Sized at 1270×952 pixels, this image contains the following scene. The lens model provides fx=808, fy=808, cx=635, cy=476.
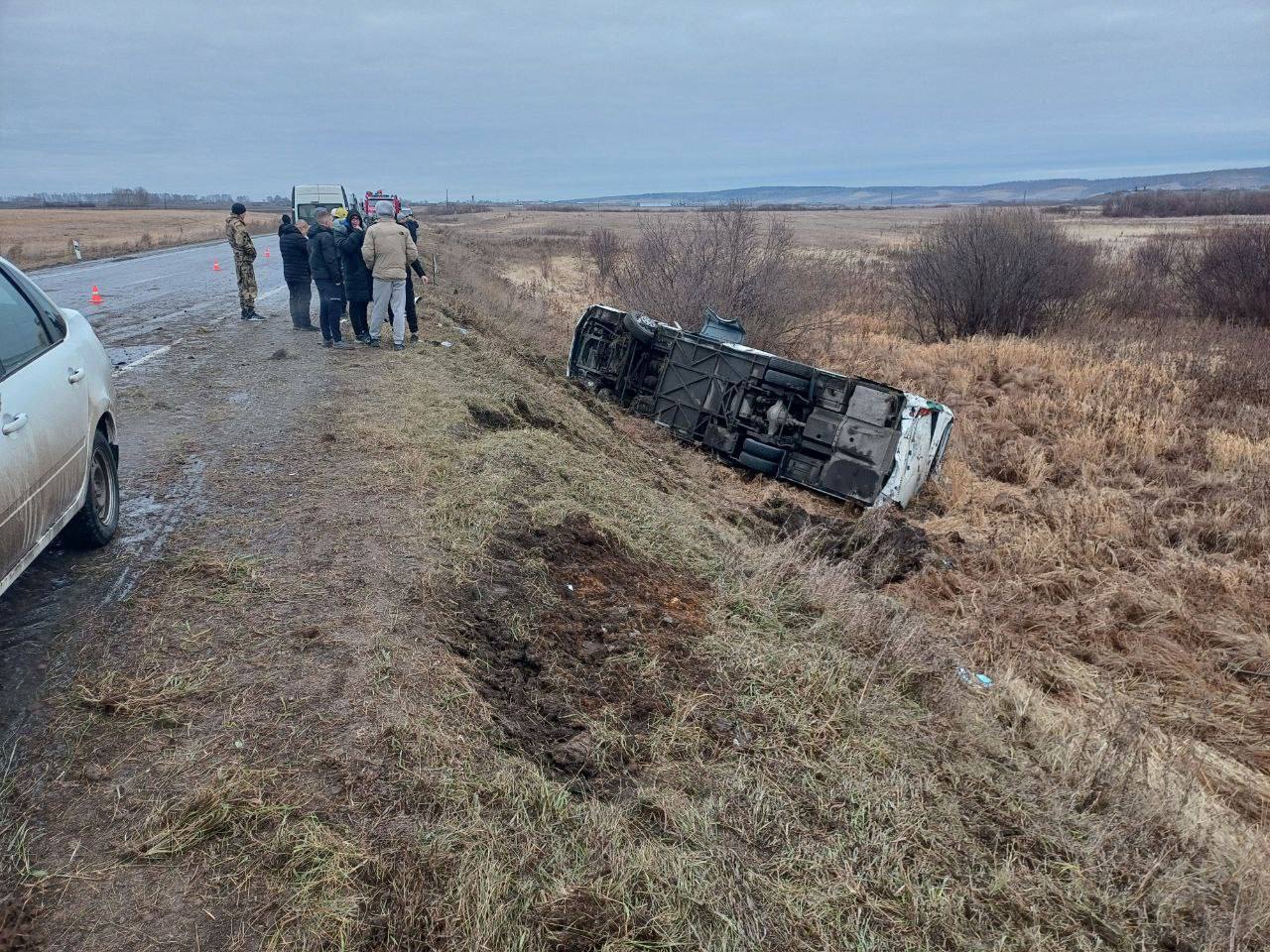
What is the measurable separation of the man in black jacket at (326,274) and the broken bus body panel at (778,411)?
369 cm

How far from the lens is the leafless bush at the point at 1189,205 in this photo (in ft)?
192

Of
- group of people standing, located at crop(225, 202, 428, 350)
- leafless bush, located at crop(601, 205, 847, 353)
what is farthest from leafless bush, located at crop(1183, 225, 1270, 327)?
group of people standing, located at crop(225, 202, 428, 350)

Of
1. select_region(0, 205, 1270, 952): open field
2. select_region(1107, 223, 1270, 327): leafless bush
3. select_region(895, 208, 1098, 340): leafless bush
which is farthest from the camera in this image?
select_region(895, 208, 1098, 340): leafless bush

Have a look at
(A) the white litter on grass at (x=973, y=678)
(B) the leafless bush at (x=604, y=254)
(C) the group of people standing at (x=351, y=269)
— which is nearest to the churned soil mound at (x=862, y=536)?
(A) the white litter on grass at (x=973, y=678)

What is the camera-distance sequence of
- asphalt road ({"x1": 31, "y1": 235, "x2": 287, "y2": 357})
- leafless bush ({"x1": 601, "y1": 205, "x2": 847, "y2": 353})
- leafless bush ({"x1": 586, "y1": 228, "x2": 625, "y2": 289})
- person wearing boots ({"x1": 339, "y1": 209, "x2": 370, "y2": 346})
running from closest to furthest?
person wearing boots ({"x1": 339, "y1": 209, "x2": 370, "y2": 346})
asphalt road ({"x1": 31, "y1": 235, "x2": 287, "y2": 357})
leafless bush ({"x1": 601, "y1": 205, "x2": 847, "y2": 353})
leafless bush ({"x1": 586, "y1": 228, "x2": 625, "y2": 289})

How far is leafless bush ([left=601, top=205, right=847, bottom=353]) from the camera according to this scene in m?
16.8

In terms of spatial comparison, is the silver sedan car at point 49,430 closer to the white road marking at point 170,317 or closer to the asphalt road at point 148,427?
the asphalt road at point 148,427

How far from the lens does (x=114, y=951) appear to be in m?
2.33

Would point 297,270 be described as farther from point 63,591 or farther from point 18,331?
point 63,591

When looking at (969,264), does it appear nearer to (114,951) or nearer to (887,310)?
(887,310)

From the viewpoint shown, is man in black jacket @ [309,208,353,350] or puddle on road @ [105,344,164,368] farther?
man in black jacket @ [309,208,353,350]

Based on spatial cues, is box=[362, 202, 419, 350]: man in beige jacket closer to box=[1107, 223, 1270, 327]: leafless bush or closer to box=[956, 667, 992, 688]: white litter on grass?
box=[956, 667, 992, 688]: white litter on grass

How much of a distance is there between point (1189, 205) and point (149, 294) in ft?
248

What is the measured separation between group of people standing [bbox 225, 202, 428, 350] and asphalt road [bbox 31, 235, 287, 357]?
1.82m
